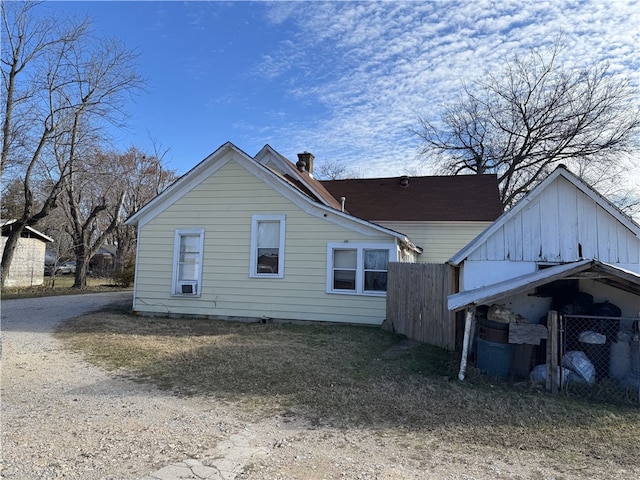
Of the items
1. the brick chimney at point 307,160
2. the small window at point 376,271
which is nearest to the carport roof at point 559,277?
the small window at point 376,271

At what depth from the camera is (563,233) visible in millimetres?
8711

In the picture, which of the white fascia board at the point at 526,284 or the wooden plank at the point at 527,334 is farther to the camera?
the wooden plank at the point at 527,334

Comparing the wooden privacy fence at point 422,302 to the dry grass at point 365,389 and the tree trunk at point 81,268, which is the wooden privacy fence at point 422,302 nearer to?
the dry grass at point 365,389

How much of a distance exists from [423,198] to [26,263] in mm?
23979

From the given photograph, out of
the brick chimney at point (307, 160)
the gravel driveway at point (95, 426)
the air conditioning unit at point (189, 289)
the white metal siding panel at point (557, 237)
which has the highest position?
the brick chimney at point (307, 160)

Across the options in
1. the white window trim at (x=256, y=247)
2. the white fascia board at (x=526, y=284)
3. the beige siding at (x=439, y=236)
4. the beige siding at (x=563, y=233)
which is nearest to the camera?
the white fascia board at (x=526, y=284)

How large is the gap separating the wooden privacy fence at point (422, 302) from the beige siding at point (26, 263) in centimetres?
2366

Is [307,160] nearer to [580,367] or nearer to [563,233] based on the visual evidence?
[563,233]

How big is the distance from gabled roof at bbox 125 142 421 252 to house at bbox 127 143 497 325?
0.10 feet

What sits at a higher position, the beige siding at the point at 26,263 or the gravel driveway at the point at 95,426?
the beige siding at the point at 26,263

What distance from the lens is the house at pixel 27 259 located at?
83.0ft

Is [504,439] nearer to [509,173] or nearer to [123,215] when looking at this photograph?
[509,173]

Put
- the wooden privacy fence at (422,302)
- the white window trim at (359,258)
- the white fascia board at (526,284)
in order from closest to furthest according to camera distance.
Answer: the white fascia board at (526,284) → the wooden privacy fence at (422,302) → the white window trim at (359,258)

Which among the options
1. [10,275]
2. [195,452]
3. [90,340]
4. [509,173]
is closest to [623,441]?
[195,452]
